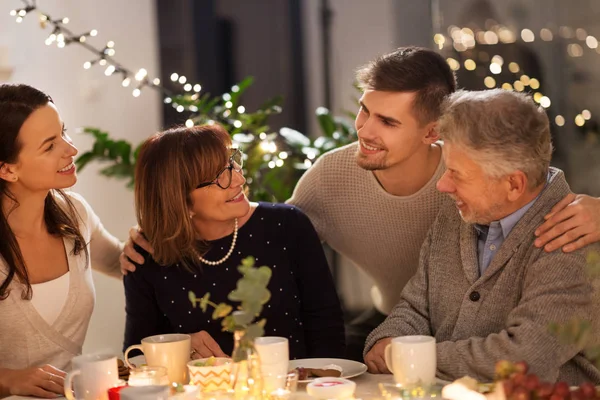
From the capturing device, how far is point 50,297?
2486mm

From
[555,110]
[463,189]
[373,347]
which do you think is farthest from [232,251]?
[555,110]

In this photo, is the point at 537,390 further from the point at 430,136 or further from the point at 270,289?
the point at 430,136

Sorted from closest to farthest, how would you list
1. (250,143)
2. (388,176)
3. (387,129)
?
(387,129)
(388,176)
(250,143)

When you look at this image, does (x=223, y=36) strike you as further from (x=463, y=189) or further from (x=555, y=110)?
(x=463, y=189)

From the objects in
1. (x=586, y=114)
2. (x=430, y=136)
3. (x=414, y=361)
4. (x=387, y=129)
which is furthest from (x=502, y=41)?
(x=414, y=361)

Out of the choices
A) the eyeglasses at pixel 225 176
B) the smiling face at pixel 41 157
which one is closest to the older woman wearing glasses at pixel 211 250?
the eyeglasses at pixel 225 176

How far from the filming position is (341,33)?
17.1 ft

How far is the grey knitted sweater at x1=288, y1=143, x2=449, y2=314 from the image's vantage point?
9.11 ft

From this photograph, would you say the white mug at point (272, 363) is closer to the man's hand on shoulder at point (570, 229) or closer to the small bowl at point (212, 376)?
the small bowl at point (212, 376)

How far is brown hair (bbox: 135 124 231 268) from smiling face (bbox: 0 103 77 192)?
0.22 metres

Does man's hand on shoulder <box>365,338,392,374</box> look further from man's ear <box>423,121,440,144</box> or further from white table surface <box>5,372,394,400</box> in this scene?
man's ear <box>423,121,440,144</box>

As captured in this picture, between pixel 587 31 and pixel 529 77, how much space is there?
344mm

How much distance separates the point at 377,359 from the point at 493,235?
1.42ft

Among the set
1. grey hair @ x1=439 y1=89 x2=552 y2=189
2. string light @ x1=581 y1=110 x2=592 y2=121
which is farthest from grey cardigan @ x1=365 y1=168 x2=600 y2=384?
string light @ x1=581 y1=110 x2=592 y2=121
